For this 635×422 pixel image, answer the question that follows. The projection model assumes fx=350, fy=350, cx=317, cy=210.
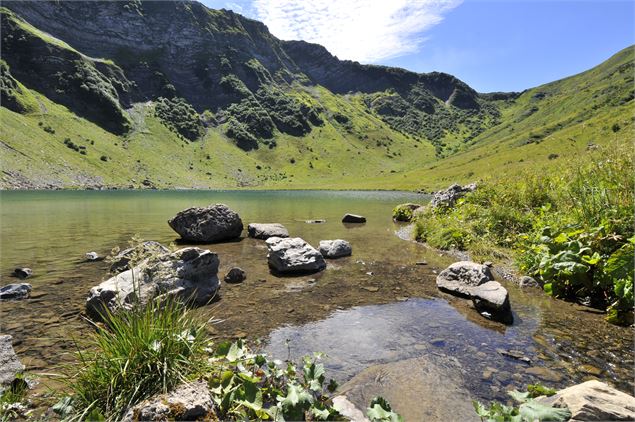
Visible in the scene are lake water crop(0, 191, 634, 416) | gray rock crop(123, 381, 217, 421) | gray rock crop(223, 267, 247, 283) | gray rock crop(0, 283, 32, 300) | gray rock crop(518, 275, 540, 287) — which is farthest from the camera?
gray rock crop(223, 267, 247, 283)

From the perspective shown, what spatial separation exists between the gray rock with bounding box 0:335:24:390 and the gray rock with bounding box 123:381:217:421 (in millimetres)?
3777

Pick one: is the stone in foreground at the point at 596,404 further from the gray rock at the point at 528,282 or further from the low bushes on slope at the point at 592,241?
the gray rock at the point at 528,282

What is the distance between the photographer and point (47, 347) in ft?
28.0

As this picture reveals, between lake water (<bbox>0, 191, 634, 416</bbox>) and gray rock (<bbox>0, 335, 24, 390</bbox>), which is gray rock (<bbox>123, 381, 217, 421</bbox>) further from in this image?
gray rock (<bbox>0, 335, 24, 390</bbox>)

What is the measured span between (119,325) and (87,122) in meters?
213

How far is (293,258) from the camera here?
16.0 m

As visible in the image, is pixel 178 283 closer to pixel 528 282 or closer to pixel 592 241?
pixel 528 282

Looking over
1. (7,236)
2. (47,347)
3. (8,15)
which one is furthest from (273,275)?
(8,15)

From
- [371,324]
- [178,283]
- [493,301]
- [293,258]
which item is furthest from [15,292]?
[493,301]

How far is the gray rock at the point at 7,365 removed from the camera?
6595 mm

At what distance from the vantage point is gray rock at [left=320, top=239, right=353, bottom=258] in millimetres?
19062

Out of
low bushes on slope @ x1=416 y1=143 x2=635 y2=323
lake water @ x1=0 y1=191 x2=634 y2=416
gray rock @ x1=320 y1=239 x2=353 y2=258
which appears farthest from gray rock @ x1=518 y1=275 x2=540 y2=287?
gray rock @ x1=320 y1=239 x2=353 y2=258

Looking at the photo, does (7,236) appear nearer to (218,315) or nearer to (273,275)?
(273,275)

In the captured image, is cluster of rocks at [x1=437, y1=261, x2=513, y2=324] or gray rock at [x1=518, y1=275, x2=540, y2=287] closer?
cluster of rocks at [x1=437, y1=261, x2=513, y2=324]
